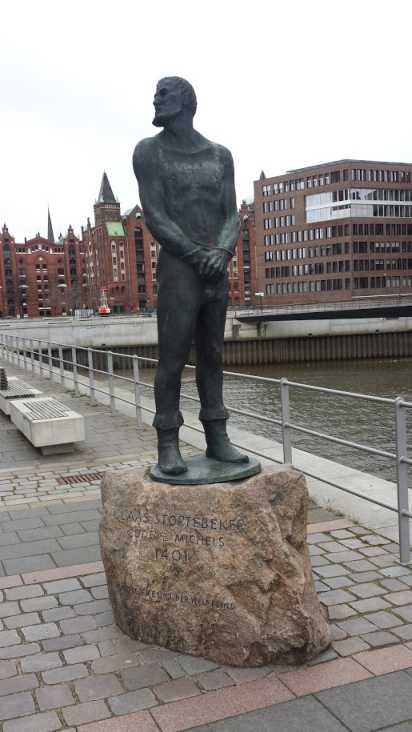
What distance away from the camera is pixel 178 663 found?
3672mm

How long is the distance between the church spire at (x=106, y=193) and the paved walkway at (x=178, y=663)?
11869 centimetres

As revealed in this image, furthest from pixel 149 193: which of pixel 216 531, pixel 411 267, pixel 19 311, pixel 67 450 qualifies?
pixel 19 311

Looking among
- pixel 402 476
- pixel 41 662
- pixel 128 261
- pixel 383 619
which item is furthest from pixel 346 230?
pixel 41 662

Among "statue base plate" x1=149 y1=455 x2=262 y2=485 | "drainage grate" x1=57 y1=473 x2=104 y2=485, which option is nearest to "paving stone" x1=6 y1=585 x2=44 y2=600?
"statue base plate" x1=149 y1=455 x2=262 y2=485

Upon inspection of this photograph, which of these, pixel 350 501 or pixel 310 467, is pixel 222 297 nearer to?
pixel 350 501

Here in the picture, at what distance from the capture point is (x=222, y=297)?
177 inches

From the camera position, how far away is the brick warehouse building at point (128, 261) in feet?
362

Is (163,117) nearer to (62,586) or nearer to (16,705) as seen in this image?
(62,586)

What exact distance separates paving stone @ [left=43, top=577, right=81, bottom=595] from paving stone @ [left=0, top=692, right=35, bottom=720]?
4.21 feet

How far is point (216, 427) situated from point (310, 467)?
9.34ft

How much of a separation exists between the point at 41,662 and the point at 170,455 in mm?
1388

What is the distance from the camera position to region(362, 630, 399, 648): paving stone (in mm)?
3754

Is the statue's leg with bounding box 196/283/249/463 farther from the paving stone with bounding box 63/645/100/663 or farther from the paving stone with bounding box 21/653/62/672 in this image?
the paving stone with bounding box 21/653/62/672

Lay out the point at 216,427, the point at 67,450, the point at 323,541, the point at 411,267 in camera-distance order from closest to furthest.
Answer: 1. the point at 216,427
2. the point at 323,541
3. the point at 67,450
4. the point at 411,267
